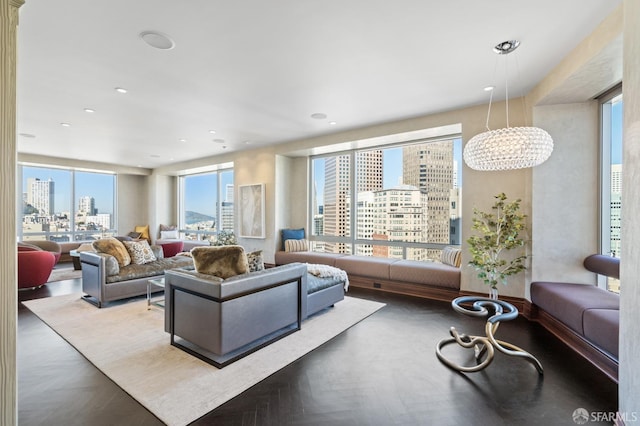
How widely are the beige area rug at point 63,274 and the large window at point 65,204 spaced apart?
2347 millimetres

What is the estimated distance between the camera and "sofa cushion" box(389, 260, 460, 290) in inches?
183

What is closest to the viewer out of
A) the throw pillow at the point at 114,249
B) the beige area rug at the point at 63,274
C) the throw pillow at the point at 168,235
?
the throw pillow at the point at 114,249

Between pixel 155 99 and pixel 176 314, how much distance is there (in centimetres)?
306

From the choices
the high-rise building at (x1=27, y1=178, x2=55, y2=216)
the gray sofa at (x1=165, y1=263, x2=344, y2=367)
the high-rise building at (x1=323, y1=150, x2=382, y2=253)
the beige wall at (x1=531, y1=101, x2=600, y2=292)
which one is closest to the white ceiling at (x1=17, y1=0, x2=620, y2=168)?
the beige wall at (x1=531, y1=101, x2=600, y2=292)

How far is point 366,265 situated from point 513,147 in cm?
333

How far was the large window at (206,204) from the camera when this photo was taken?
9312 mm

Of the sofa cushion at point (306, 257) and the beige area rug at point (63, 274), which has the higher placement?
the sofa cushion at point (306, 257)

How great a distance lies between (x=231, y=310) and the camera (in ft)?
8.79

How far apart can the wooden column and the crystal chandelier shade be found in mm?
3499

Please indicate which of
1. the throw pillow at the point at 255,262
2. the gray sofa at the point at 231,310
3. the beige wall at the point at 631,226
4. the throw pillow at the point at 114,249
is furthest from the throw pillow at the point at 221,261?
the beige wall at the point at 631,226

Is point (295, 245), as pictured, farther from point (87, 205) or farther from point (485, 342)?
point (87, 205)

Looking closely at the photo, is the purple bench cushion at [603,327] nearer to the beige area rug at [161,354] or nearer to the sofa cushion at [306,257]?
the beige area rug at [161,354]

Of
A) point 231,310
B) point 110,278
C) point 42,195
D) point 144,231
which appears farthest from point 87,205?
point 231,310

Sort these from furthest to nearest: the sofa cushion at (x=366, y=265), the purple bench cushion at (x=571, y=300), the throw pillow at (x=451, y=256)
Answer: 1. the sofa cushion at (x=366, y=265)
2. the throw pillow at (x=451, y=256)
3. the purple bench cushion at (x=571, y=300)
